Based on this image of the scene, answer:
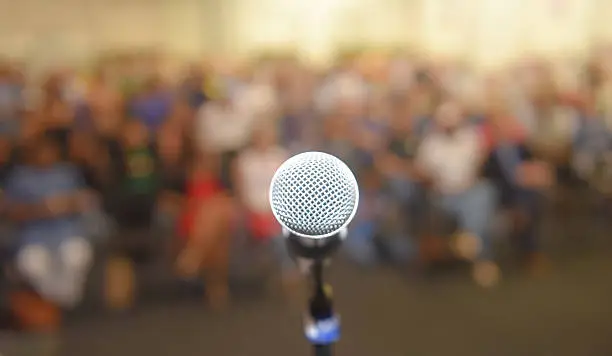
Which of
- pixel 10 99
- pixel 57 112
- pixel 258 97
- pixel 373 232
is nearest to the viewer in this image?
pixel 373 232

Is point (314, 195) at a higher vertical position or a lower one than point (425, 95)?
higher

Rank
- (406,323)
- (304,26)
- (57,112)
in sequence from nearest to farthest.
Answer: (406,323), (57,112), (304,26)

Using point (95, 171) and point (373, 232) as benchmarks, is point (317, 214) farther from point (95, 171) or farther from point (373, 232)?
point (95, 171)

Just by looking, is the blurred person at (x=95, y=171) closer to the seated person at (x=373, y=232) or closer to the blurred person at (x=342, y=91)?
the seated person at (x=373, y=232)

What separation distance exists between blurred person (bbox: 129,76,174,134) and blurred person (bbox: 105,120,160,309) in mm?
324

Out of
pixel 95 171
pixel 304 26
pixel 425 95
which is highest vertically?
pixel 304 26

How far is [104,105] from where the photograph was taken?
4535mm

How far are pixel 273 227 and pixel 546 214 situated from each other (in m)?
2.03

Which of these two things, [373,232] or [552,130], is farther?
[552,130]

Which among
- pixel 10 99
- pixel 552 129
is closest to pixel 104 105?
pixel 10 99

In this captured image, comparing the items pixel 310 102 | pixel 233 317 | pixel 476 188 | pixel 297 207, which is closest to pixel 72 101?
pixel 310 102

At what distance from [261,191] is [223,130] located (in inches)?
34.3

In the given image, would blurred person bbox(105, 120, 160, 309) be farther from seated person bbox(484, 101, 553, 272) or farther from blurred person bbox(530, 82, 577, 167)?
blurred person bbox(530, 82, 577, 167)

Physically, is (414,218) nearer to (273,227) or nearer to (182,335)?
(273,227)
